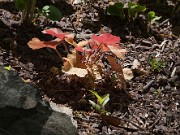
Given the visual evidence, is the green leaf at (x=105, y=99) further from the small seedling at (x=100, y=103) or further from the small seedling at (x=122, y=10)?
the small seedling at (x=122, y=10)

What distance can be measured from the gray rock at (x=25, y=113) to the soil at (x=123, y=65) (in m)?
0.26

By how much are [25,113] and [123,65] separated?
2.97 feet

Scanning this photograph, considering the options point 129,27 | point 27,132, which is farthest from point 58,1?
point 27,132

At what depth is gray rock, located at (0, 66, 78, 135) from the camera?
4.99ft

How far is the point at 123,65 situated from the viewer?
7.70ft

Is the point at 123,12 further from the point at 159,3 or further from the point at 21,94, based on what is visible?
the point at 21,94

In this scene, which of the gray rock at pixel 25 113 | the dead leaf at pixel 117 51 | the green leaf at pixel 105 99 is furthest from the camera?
the dead leaf at pixel 117 51

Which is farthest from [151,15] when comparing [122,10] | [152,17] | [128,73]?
[128,73]

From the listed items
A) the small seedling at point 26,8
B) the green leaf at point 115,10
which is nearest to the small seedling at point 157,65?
the green leaf at point 115,10

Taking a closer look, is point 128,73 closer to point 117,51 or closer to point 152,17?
point 117,51

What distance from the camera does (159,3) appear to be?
295 centimetres

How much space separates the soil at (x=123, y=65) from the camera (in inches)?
78.4

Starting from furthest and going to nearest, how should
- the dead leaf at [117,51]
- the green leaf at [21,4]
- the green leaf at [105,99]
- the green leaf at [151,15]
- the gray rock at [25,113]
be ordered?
the green leaf at [151,15] → the green leaf at [21,4] → the dead leaf at [117,51] → the green leaf at [105,99] → the gray rock at [25,113]

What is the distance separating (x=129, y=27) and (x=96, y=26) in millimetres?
226
